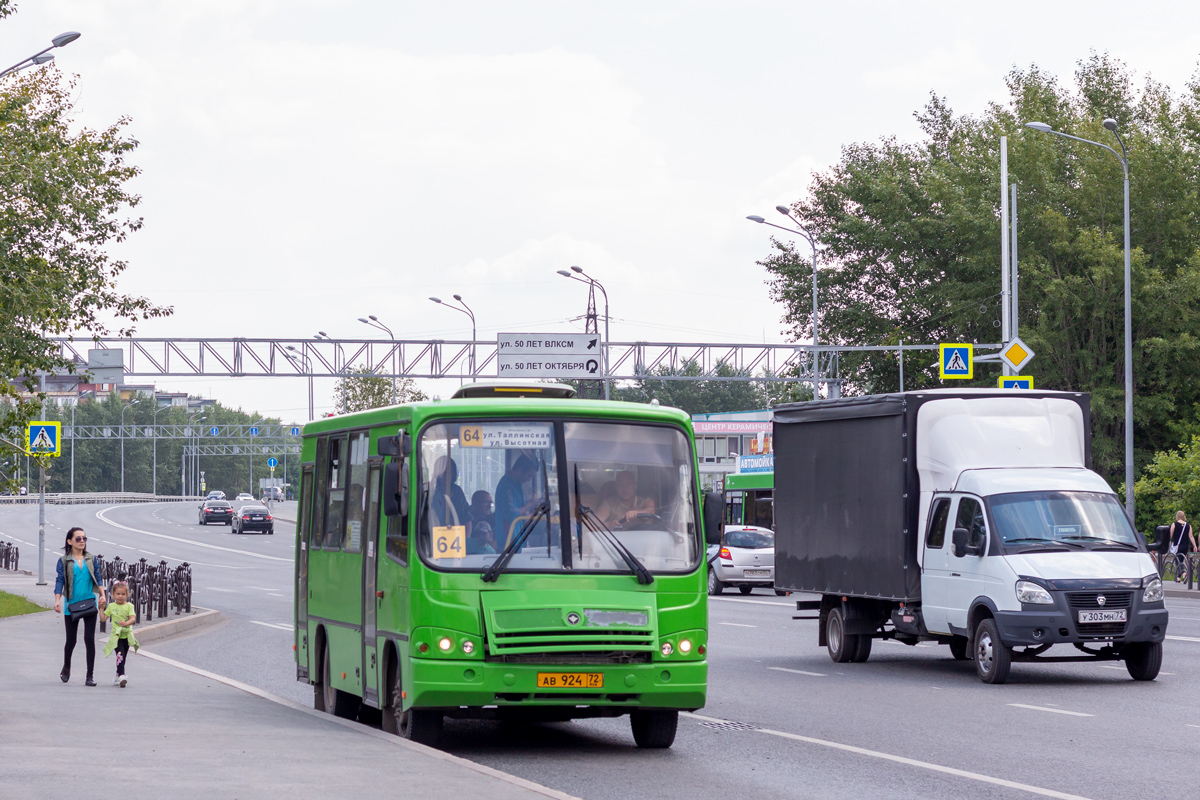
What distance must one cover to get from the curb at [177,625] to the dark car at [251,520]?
46860mm

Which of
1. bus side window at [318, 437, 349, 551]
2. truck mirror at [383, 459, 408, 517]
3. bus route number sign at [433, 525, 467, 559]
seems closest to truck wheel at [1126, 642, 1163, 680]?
bus side window at [318, 437, 349, 551]

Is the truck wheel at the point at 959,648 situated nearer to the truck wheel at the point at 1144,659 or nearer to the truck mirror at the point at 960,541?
the truck mirror at the point at 960,541

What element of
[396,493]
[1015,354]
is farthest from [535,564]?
[1015,354]

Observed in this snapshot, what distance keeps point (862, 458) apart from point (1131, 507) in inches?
795

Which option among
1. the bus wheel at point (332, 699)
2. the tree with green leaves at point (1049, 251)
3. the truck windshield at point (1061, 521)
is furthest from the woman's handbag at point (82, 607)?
the tree with green leaves at point (1049, 251)

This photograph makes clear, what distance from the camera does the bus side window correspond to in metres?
14.0

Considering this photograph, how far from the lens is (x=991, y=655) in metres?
17.7

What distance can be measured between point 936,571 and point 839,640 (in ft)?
8.00

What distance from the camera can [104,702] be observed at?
47.5ft

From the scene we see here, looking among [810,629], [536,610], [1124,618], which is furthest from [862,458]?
[536,610]

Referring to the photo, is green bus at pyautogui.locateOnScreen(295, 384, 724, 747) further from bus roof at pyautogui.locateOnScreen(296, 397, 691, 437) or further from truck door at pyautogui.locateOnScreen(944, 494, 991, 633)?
truck door at pyautogui.locateOnScreen(944, 494, 991, 633)

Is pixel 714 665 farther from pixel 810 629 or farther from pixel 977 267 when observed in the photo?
pixel 977 267

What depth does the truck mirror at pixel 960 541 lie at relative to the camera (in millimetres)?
17891

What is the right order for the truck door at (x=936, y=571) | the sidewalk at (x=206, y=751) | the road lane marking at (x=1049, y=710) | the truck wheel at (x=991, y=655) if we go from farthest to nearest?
the truck door at (x=936, y=571)
the truck wheel at (x=991, y=655)
the road lane marking at (x=1049, y=710)
the sidewalk at (x=206, y=751)
